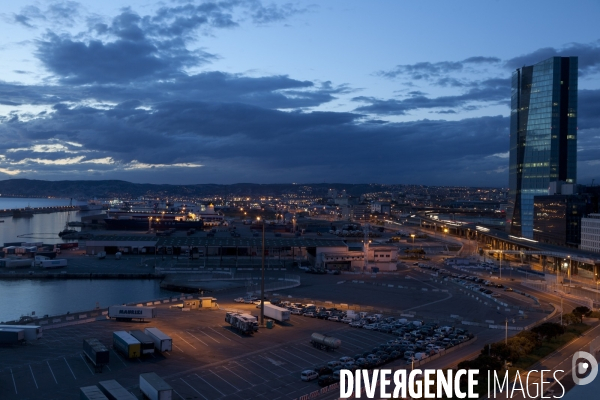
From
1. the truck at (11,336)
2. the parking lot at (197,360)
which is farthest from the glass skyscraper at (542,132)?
the truck at (11,336)

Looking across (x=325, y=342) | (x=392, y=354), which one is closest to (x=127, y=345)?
(x=325, y=342)

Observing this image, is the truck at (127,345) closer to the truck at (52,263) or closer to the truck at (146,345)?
the truck at (146,345)

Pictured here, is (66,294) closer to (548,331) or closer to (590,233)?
(548,331)

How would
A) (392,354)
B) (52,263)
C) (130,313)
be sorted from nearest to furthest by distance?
(392,354), (130,313), (52,263)

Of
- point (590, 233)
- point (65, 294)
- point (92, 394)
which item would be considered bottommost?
point (65, 294)

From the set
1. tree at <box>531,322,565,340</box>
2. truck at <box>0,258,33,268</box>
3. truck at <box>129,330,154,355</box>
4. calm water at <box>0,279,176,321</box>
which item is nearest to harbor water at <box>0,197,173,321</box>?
calm water at <box>0,279,176,321</box>

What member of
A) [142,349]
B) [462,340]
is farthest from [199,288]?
[462,340]
